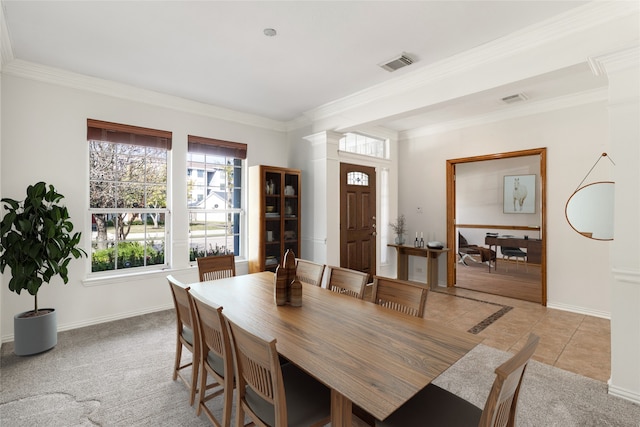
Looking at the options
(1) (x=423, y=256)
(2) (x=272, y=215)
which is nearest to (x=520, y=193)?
(1) (x=423, y=256)

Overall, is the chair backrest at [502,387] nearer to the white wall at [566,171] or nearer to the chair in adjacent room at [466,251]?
the white wall at [566,171]

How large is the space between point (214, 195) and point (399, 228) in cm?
341

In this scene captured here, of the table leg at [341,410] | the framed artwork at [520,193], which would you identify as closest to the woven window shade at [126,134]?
the table leg at [341,410]

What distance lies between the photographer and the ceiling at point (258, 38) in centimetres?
234

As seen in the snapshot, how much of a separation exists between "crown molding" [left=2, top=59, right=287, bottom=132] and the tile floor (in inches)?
157

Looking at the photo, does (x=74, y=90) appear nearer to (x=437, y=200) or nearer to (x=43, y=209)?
(x=43, y=209)

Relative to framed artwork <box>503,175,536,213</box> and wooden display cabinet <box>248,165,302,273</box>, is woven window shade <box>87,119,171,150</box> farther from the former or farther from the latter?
framed artwork <box>503,175,536,213</box>

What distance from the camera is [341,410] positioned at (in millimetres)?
1219

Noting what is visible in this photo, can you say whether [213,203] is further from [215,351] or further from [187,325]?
[215,351]

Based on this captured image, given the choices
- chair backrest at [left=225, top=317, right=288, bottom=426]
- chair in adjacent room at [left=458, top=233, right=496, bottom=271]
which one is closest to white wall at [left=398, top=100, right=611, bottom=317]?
chair in adjacent room at [left=458, top=233, right=496, bottom=271]

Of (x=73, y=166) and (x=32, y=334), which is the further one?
(x=73, y=166)

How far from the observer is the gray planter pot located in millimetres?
2836

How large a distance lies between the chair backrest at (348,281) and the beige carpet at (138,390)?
104 centimetres

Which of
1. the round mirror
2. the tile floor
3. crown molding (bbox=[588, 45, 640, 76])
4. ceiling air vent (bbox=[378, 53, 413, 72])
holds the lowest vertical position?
the tile floor
